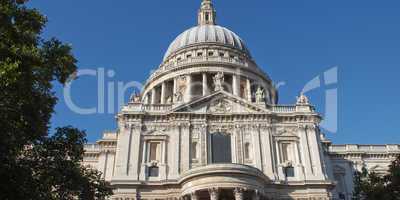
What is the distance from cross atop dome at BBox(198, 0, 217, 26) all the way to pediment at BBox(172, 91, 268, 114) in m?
32.2

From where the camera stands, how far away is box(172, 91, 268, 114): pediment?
41.2 m

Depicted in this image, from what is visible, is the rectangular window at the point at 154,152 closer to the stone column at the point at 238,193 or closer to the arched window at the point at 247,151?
the arched window at the point at 247,151

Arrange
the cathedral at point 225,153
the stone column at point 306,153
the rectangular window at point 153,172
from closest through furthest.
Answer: the cathedral at point 225,153 → the rectangular window at point 153,172 → the stone column at point 306,153

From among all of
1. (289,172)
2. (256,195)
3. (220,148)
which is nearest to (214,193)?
(256,195)

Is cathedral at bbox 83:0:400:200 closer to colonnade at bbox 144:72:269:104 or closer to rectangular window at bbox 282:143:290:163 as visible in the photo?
rectangular window at bbox 282:143:290:163

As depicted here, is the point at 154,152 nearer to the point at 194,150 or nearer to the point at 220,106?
the point at 194,150

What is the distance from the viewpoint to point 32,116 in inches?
664

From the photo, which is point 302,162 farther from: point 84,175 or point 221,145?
point 84,175

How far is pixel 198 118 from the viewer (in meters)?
40.7

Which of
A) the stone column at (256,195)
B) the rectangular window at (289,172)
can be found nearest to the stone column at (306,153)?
the rectangular window at (289,172)

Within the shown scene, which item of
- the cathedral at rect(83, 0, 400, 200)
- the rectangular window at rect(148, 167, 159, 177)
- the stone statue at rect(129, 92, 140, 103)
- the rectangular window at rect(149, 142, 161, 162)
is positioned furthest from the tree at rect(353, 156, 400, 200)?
the stone statue at rect(129, 92, 140, 103)

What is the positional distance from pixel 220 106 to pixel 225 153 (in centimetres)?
518

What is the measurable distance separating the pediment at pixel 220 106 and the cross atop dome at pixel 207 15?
3215 cm

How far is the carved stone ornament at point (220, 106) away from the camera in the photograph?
1636 inches
